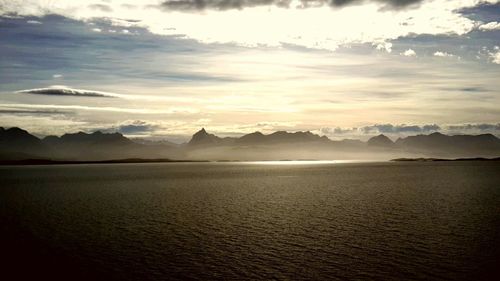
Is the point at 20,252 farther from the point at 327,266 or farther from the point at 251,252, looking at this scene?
the point at 327,266

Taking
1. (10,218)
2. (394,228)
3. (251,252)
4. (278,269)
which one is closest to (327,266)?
(278,269)

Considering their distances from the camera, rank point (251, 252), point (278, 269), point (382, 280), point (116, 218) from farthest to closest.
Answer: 1. point (116, 218)
2. point (251, 252)
3. point (278, 269)
4. point (382, 280)

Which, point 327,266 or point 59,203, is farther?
point 59,203

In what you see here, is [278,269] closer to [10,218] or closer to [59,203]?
[10,218]

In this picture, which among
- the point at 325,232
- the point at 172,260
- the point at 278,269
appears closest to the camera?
the point at 278,269

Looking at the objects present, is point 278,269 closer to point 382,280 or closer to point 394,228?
point 382,280

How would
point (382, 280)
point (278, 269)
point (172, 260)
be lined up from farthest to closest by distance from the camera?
1. point (172, 260)
2. point (278, 269)
3. point (382, 280)

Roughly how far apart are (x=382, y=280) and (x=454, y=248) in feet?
51.3

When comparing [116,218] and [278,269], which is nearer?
[278,269]

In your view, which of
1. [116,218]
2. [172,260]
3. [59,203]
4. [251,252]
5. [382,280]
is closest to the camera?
[382,280]

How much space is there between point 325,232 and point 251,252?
612 inches

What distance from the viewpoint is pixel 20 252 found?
159 ft

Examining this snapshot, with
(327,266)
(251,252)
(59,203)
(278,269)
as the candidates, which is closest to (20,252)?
(251,252)

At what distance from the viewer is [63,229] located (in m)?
63.2
